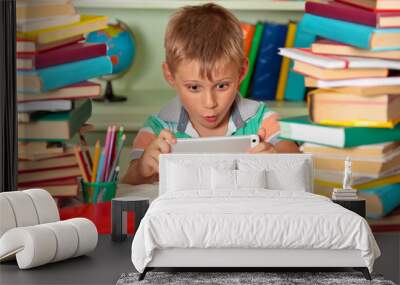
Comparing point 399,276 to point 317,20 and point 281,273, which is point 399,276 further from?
point 317,20

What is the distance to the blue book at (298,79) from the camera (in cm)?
462

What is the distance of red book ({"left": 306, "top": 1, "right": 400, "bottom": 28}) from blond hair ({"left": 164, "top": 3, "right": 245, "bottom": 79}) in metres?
0.37

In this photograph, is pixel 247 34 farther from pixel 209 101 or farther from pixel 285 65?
pixel 209 101

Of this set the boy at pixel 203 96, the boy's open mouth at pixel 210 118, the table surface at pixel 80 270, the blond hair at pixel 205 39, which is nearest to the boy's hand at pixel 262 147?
the boy at pixel 203 96

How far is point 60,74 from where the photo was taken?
4.29 metres

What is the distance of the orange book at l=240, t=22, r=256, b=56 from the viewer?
4566 millimetres

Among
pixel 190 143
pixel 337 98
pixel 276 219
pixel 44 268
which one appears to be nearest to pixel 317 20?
pixel 337 98

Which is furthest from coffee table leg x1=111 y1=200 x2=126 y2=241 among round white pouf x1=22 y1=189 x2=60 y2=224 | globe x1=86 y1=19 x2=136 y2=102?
globe x1=86 y1=19 x2=136 y2=102

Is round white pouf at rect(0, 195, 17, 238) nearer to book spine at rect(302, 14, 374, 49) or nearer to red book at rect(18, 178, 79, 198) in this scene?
red book at rect(18, 178, 79, 198)

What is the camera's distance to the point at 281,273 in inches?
132

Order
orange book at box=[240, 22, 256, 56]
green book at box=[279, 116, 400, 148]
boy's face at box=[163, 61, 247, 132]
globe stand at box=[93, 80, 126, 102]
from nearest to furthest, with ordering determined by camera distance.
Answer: green book at box=[279, 116, 400, 148]
boy's face at box=[163, 61, 247, 132]
orange book at box=[240, 22, 256, 56]
globe stand at box=[93, 80, 126, 102]

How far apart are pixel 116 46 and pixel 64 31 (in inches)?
21.0

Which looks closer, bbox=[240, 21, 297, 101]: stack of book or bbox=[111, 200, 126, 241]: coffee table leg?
bbox=[111, 200, 126, 241]: coffee table leg

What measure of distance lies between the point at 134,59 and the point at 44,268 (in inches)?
68.4
